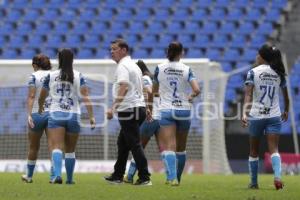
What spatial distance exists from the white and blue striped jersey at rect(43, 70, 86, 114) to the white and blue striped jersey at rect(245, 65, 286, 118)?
2632mm

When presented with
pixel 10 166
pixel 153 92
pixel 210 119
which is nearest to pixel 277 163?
pixel 153 92

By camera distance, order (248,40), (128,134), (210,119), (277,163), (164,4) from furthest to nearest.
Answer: (164,4) → (248,40) → (210,119) → (128,134) → (277,163)

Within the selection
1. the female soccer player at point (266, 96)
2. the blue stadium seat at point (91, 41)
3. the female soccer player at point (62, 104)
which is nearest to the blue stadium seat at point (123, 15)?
the blue stadium seat at point (91, 41)

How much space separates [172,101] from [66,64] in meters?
1.67

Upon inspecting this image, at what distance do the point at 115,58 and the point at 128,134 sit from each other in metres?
1.15

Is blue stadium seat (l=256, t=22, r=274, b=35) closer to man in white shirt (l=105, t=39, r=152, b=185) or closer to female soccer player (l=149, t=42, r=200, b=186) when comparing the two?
female soccer player (l=149, t=42, r=200, b=186)

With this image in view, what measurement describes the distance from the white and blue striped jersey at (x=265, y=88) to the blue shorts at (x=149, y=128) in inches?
101

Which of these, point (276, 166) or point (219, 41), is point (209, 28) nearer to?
point (219, 41)

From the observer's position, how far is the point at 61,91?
12547 mm

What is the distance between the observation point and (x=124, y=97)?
12.1m

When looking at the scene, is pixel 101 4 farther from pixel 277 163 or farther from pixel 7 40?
pixel 277 163

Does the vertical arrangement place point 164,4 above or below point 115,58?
above

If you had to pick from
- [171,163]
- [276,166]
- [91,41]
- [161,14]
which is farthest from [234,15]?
[276,166]

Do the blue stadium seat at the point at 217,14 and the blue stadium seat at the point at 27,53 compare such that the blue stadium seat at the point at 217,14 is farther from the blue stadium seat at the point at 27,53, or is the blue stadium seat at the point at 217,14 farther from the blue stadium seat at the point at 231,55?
the blue stadium seat at the point at 27,53
